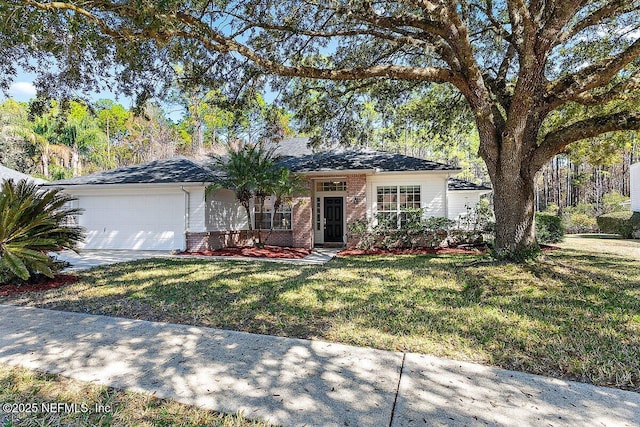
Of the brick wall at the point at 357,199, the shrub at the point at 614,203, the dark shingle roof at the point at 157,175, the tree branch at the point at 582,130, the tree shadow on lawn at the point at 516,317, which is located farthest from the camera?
the shrub at the point at 614,203

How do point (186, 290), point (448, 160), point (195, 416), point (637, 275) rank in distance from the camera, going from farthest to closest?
point (448, 160)
point (637, 275)
point (186, 290)
point (195, 416)

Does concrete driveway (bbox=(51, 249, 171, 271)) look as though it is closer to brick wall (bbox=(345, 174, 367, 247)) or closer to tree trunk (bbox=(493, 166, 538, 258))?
brick wall (bbox=(345, 174, 367, 247))

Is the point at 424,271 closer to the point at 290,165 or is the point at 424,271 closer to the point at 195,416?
the point at 195,416

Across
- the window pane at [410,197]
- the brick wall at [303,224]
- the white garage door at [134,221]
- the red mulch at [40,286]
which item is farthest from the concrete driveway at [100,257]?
the window pane at [410,197]

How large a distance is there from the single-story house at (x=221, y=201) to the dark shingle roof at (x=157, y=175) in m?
0.04

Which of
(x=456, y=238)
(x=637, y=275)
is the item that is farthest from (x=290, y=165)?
(x=637, y=275)

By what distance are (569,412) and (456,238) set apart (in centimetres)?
1137

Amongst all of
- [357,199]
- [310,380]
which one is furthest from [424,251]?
[310,380]

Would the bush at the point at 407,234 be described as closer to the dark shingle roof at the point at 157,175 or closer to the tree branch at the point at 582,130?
the tree branch at the point at 582,130

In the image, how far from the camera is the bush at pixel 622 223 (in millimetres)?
17656

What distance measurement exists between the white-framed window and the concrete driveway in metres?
3.99

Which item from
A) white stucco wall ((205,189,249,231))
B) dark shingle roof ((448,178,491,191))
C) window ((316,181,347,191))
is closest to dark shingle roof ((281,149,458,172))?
window ((316,181,347,191))

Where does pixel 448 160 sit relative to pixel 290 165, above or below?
above

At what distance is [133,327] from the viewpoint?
15.0 ft
